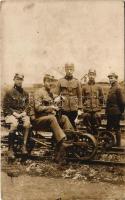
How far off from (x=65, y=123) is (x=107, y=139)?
1.90 feet

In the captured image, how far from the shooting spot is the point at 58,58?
6.19 metres

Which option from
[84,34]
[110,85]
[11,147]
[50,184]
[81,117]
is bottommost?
[50,184]

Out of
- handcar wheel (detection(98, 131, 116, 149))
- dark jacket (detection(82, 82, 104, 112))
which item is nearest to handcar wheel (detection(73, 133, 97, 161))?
handcar wheel (detection(98, 131, 116, 149))

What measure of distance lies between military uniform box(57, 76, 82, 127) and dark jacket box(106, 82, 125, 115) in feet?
1.22

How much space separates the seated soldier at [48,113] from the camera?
622 centimetres

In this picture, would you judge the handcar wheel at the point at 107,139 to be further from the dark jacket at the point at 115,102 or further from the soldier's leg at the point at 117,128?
the dark jacket at the point at 115,102

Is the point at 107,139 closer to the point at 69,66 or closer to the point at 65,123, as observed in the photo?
the point at 65,123

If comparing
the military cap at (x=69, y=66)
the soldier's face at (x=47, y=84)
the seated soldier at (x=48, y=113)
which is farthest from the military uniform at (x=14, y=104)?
the military cap at (x=69, y=66)

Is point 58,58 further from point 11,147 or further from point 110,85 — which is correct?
point 11,147

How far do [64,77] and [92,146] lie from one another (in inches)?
37.5

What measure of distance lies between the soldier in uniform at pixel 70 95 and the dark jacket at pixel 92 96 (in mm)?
77

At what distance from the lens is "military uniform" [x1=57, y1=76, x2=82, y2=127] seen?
627cm

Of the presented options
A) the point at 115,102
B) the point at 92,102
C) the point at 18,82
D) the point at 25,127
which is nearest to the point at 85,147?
the point at 92,102

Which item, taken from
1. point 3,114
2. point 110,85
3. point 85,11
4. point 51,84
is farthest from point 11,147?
point 85,11
